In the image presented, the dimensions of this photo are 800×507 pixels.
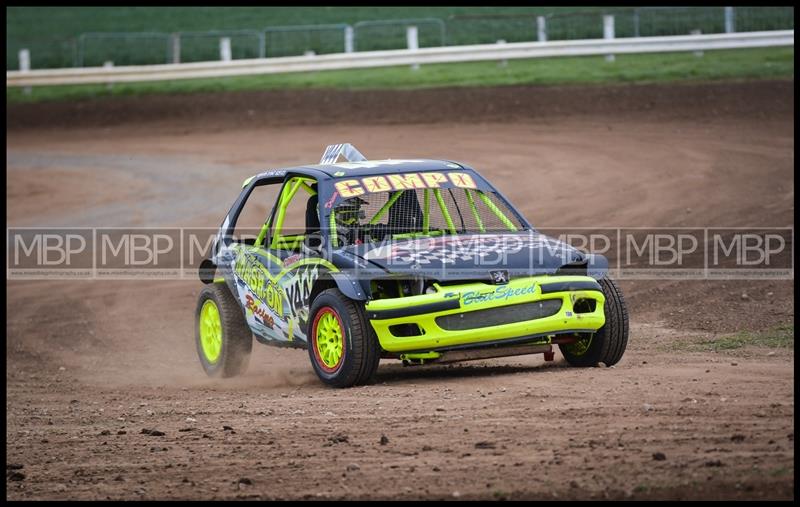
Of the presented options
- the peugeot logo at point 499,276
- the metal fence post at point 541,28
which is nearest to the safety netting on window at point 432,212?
the peugeot logo at point 499,276

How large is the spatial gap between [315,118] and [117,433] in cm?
1937

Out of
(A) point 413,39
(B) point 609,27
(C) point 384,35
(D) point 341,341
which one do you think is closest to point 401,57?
(A) point 413,39

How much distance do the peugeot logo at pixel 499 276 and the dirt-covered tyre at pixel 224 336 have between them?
285 centimetres

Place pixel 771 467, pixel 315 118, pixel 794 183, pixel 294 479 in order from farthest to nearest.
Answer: pixel 315 118
pixel 794 183
pixel 294 479
pixel 771 467

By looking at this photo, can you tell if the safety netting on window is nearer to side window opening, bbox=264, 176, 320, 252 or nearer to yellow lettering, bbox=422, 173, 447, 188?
yellow lettering, bbox=422, 173, 447, 188

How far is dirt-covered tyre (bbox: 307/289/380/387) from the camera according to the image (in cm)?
891

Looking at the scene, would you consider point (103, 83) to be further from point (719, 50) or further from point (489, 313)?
point (489, 313)

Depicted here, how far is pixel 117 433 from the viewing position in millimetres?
8094

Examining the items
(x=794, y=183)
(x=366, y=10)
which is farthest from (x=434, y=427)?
(x=366, y=10)

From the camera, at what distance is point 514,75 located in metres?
30.1

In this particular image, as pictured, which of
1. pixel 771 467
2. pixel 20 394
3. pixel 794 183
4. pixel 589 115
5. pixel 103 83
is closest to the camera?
pixel 771 467

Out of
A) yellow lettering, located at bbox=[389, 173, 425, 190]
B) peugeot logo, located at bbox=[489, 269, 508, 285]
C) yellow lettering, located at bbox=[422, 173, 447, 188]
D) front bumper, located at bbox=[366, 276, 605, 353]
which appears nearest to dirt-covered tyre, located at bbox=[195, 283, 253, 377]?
yellow lettering, located at bbox=[389, 173, 425, 190]

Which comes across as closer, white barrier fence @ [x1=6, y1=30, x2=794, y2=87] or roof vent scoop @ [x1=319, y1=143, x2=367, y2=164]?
roof vent scoop @ [x1=319, y1=143, x2=367, y2=164]

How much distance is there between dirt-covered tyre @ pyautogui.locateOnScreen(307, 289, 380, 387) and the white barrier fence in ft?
69.6
